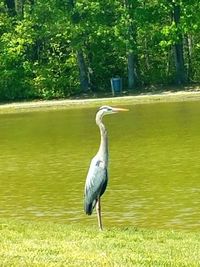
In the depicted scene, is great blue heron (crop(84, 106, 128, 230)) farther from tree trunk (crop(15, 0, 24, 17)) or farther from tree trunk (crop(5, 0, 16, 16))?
tree trunk (crop(5, 0, 16, 16))

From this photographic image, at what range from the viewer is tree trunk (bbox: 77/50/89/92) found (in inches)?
1796

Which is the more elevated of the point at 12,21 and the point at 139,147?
the point at 12,21

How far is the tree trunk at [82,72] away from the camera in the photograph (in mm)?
45625

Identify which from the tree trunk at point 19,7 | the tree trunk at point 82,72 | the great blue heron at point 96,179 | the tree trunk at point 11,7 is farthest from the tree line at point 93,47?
the great blue heron at point 96,179

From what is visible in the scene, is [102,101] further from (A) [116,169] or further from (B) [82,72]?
(A) [116,169]

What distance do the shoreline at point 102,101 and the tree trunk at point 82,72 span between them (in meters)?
2.68

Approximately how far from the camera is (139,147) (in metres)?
22.4

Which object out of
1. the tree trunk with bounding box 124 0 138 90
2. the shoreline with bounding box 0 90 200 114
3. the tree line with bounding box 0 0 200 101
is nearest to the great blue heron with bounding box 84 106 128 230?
the shoreline with bounding box 0 90 200 114

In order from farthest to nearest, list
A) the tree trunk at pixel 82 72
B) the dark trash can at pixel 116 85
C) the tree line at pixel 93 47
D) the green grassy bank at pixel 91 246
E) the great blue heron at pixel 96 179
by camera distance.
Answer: the tree trunk at pixel 82 72 < the tree line at pixel 93 47 < the dark trash can at pixel 116 85 < the great blue heron at pixel 96 179 < the green grassy bank at pixel 91 246

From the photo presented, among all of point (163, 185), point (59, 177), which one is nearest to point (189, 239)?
point (163, 185)

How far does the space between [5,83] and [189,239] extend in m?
37.2

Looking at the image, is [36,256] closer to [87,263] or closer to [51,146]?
[87,263]

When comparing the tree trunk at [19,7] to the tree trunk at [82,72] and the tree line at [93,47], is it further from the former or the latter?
the tree trunk at [82,72]

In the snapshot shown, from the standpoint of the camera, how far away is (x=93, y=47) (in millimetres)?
46406
